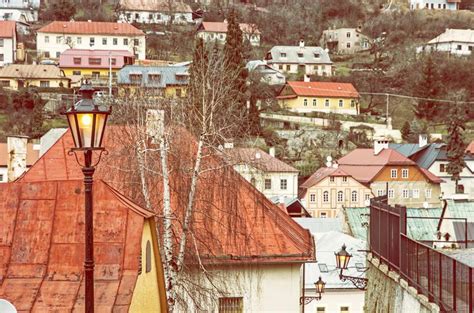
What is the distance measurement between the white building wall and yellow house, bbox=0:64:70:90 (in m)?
15.3

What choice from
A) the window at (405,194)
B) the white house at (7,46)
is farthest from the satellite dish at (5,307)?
the white house at (7,46)

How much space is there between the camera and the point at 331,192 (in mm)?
81375

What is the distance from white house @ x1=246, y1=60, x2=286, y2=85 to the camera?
374 ft

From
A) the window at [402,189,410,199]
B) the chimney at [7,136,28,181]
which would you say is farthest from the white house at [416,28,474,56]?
the chimney at [7,136,28,181]

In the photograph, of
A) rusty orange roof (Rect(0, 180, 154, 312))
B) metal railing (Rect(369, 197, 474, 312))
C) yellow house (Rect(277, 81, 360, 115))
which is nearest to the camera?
rusty orange roof (Rect(0, 180, 154, 312))

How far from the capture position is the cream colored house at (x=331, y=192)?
265ft

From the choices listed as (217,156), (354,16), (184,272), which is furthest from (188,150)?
(354,16)

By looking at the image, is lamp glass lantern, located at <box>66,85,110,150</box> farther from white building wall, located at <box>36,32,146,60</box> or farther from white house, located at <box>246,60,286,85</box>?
white building wall, located at <box>36,32,146,60</box>

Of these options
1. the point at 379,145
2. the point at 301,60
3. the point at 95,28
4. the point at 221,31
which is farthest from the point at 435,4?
the point at 379,145

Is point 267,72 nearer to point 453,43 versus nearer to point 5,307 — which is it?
point 453,43

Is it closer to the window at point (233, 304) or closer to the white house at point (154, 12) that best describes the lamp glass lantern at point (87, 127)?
the window at point (233, 304)

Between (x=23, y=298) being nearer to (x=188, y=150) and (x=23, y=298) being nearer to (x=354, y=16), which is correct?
(x=188, y=150)

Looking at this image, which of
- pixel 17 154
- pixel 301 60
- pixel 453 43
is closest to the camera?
pixel 17 154

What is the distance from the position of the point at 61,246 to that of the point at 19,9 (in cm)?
13801
